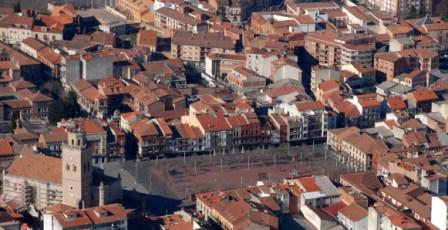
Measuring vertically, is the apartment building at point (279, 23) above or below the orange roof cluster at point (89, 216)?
above

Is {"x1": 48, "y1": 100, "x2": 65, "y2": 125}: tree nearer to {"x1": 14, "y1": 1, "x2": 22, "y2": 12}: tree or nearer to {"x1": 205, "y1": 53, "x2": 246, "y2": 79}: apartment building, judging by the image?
{"x1": 205, "y1": 53, "x2": 246, "y2": 79}: apartment building

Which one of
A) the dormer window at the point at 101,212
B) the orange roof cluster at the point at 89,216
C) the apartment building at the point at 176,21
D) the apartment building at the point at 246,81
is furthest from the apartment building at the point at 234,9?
the dormer window at the point at 101,212

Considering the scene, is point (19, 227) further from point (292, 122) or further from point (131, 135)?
point (292, 122)

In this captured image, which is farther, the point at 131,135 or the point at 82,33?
the point at 82,33

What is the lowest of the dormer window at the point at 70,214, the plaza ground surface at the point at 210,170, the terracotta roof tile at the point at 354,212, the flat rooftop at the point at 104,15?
the plaza ground surface at the point at 210,170

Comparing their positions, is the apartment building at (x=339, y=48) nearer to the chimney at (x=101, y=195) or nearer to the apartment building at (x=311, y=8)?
the apartment building at (x=311, y=8)

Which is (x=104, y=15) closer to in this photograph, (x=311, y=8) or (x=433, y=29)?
(x=311, y=8)

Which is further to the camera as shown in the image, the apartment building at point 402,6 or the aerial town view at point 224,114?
the apartment building at point 402,6

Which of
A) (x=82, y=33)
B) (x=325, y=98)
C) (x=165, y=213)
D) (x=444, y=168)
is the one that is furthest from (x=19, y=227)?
(x=82, y=33)
